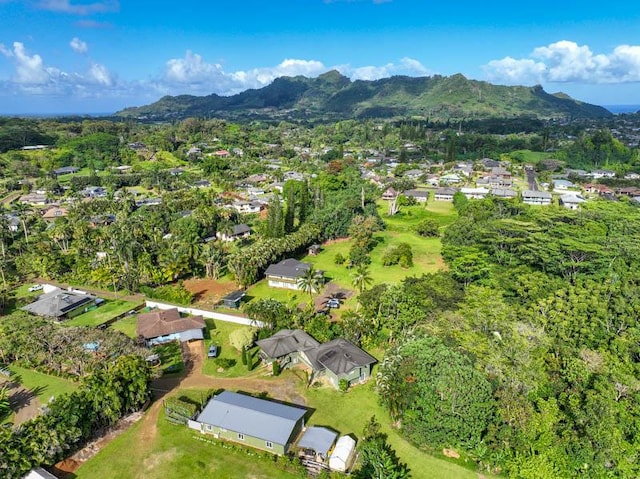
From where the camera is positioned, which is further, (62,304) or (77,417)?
(62,304)

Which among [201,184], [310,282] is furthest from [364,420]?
[201,184]

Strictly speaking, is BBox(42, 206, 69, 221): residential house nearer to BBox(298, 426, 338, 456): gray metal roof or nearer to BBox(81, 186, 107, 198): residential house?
BBox(81, 186, 107, 198): residential house

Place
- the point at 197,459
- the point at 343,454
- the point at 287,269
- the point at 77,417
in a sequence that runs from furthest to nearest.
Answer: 1. the point at 287,269
2. the point at 197,459
3. the point at 77,417
4. the point at 343,454

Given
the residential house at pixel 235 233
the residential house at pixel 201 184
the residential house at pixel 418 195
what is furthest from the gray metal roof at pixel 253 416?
the residential house at pixel 201 184

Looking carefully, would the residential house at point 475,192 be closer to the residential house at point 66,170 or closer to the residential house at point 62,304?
the residential house at point 62,304

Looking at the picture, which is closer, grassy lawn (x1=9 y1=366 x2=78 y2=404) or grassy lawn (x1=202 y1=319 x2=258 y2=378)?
grassy lawn (x1=9 y1=366 x2=78 y2=404)

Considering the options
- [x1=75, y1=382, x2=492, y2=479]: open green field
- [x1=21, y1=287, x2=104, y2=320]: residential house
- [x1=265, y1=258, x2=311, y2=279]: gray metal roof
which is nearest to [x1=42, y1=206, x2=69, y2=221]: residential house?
[x1=21, y1=287, x2=104, y2=320]: residential house

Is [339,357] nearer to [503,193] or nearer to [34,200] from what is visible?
[503,193]
